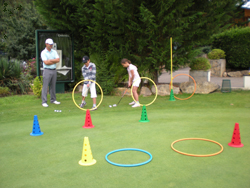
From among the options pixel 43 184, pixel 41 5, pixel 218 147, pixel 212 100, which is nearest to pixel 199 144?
pixel 218 147

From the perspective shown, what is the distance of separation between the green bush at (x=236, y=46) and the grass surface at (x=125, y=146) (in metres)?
11.4

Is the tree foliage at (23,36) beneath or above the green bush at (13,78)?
above

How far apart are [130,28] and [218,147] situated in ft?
22.9

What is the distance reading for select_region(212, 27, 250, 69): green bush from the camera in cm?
1772

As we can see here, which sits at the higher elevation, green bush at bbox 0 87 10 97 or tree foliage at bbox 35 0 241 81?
tree foliage at bbox 35 0 241 81

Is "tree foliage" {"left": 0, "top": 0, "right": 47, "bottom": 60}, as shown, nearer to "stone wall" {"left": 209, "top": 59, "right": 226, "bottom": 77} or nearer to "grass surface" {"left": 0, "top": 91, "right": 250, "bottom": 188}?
"grass surface" {"left": 0, "top": 91, "right": 250, "bottom": 188}

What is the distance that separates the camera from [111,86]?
10.8 m

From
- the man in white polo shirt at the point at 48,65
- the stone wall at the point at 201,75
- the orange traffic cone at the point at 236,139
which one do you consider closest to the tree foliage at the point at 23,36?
the man in white polo shirt at the point at 48,65

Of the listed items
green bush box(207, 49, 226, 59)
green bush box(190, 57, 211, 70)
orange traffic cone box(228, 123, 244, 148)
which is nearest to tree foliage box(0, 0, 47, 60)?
green bush box(190, 57, 211, 70)

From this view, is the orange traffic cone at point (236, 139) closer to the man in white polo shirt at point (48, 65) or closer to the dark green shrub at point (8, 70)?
the man in white polo shirt at point (48, 65)

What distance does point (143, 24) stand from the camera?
10.2 metres

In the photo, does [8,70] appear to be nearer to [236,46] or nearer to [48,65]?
[48,65]

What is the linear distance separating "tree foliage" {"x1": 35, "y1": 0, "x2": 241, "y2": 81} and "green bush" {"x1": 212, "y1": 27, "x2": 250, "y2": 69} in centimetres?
799

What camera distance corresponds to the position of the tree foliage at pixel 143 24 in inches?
385
